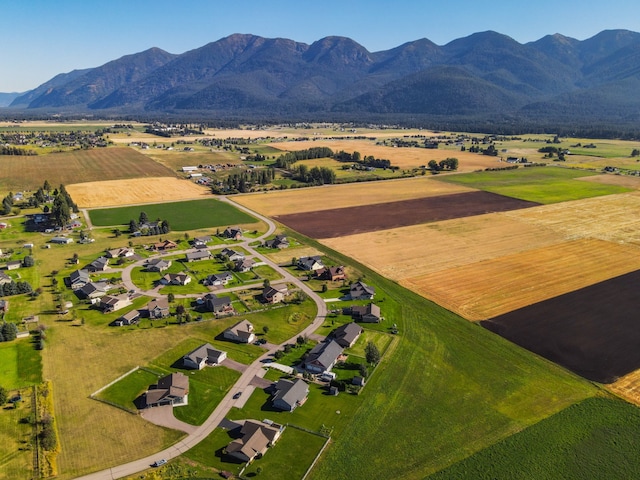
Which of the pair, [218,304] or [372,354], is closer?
[372,354]

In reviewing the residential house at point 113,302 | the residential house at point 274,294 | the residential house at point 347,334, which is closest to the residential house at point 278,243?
the residential house at point 274,294

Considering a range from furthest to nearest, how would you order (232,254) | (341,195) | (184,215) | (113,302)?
(341,195) → (184,215) → (232,254) → (113,302)

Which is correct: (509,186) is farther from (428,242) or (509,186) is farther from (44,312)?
(44,312)

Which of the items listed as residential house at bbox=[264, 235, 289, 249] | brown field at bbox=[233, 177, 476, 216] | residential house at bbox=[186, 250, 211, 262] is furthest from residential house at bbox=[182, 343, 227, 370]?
brown field at bbox=[233, 177, 476, 216]

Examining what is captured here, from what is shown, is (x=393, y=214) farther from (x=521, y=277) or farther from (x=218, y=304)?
(x=218, y=304)

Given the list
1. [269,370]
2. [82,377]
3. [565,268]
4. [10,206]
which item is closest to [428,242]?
[565,268]

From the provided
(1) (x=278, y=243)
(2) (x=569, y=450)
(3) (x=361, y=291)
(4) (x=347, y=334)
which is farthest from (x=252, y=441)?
(1) (x=278, y=243)
